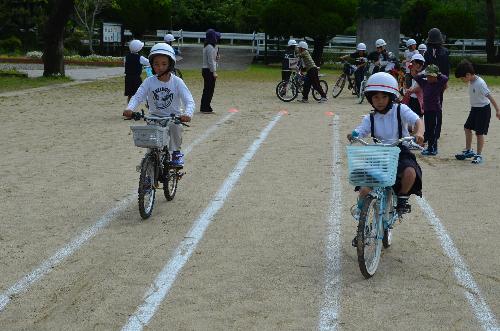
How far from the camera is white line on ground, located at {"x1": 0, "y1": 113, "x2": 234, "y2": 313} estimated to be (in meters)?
6.08

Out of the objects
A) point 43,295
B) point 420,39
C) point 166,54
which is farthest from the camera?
point 420,39

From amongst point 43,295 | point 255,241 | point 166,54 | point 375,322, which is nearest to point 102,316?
point 43,295

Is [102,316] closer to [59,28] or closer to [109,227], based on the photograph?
[109,227]

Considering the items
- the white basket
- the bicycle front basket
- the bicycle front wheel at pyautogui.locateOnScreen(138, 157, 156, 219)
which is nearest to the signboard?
the bicycle front wheel at pyautogui.locateOnScreen(138, 157, 156, 219)

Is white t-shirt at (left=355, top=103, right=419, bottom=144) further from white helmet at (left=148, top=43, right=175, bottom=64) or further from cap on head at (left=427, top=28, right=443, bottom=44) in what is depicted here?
cap on head at (left=427, top=28, right=443, bottom=44)

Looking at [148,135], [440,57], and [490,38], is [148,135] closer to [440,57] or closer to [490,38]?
[440,57]

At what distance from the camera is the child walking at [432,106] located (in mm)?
13227

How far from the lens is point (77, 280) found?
6.39 m

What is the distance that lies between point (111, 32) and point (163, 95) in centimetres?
4087

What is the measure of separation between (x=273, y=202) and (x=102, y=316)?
410 cm

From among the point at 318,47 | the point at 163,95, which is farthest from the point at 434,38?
the point at 318,47

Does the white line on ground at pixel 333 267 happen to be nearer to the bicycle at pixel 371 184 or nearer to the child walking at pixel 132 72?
the bicycle at pixel 371 184

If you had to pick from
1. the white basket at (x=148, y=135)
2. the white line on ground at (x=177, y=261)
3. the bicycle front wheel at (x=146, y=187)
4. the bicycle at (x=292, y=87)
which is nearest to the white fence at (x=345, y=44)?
the bicycle at (x=292, y=87)

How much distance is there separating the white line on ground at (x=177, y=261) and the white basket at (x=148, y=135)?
89 centimetres
